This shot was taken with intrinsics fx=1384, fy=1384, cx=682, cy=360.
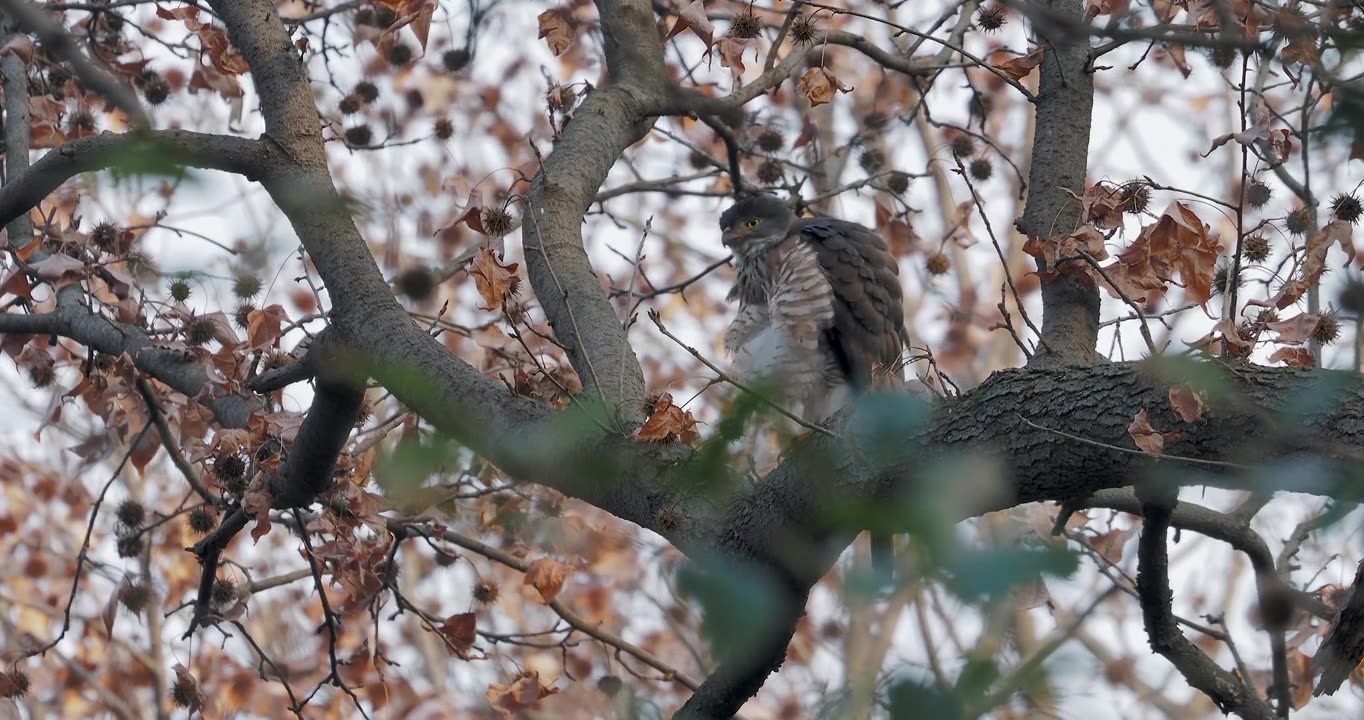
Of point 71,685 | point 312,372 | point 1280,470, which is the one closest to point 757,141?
point 312,372

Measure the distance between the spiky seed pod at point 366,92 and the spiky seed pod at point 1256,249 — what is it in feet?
11.9

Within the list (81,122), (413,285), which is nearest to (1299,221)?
(413,285)

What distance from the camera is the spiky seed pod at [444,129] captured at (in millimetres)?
6000

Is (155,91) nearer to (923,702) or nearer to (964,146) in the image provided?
(964,146)

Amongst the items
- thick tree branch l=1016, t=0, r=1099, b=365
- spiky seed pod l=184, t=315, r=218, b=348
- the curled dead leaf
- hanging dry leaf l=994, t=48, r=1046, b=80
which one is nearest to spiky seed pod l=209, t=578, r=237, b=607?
spiky seed pod l=184, t=315, r=218, b=348

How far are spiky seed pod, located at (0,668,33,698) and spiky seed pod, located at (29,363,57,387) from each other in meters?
0.97

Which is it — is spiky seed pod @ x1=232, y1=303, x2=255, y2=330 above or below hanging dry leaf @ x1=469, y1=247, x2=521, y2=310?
above

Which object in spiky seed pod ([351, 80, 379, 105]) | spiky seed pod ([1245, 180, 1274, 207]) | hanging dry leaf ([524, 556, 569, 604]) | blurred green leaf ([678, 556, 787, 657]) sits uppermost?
spiky seed pod ([351, 80, 379, 105])

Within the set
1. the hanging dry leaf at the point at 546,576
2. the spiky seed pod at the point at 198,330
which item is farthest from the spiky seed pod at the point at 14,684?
the hanging dry leaf at the point at 546,576

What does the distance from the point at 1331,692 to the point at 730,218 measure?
11.5 ft

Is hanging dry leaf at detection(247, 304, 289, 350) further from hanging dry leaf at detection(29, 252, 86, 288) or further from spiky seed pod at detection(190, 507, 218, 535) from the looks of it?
spiky seed pod at detection(190, 507, 218, 535)

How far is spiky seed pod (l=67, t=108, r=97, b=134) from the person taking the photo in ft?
17.2

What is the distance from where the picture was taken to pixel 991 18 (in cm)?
457

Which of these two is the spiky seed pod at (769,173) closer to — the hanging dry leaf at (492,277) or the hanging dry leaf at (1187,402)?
the hanging dry leaf at (492,277)
